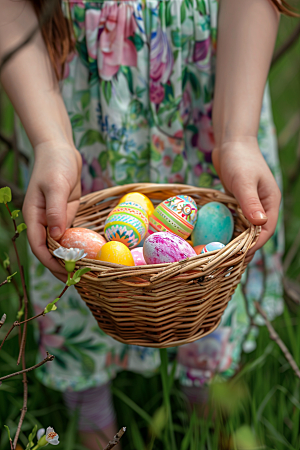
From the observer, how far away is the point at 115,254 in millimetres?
784

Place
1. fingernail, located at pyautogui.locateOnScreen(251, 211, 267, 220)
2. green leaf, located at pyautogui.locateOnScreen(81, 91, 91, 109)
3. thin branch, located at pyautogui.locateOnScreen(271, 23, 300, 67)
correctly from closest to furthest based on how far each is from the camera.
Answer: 1. fingernail, located at pyautogui.locateOnScreen(251, 211, 267, 220)
2. green leaf, located at pyautogui.locateOnScreen(81, 91, 91, 109)
3. thin branch, located at pyautogui.locateOnScreen(271, 23, 300, 67)

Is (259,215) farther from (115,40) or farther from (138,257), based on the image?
(115,40)

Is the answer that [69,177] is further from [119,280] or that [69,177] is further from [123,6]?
[123,6]

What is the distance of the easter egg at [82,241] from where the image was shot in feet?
2.71

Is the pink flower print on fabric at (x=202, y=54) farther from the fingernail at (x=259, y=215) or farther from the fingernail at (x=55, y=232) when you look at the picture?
the fingernail at (x=55, y=232)

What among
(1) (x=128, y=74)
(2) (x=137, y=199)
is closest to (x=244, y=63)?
(1) (x=128, y=74)

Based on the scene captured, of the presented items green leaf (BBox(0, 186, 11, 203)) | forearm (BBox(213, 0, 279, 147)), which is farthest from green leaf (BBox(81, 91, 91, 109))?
green leaf (BBox(0, 186, 11, 203))

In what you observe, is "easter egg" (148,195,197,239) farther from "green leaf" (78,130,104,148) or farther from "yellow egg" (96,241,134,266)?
"green leaf" (78,130,104,148)

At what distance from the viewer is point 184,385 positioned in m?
1.27

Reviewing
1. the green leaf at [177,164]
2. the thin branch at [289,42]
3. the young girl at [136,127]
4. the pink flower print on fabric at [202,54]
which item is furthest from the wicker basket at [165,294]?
the thin branch at [289,42]

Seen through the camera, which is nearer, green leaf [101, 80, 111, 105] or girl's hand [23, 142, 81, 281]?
girl's hand [23, 142, 81, 281]

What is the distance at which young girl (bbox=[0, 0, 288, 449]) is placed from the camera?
87 centimetres

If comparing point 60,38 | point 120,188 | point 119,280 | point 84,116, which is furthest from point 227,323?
point 60,38

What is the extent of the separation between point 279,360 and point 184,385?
36 centimetres
